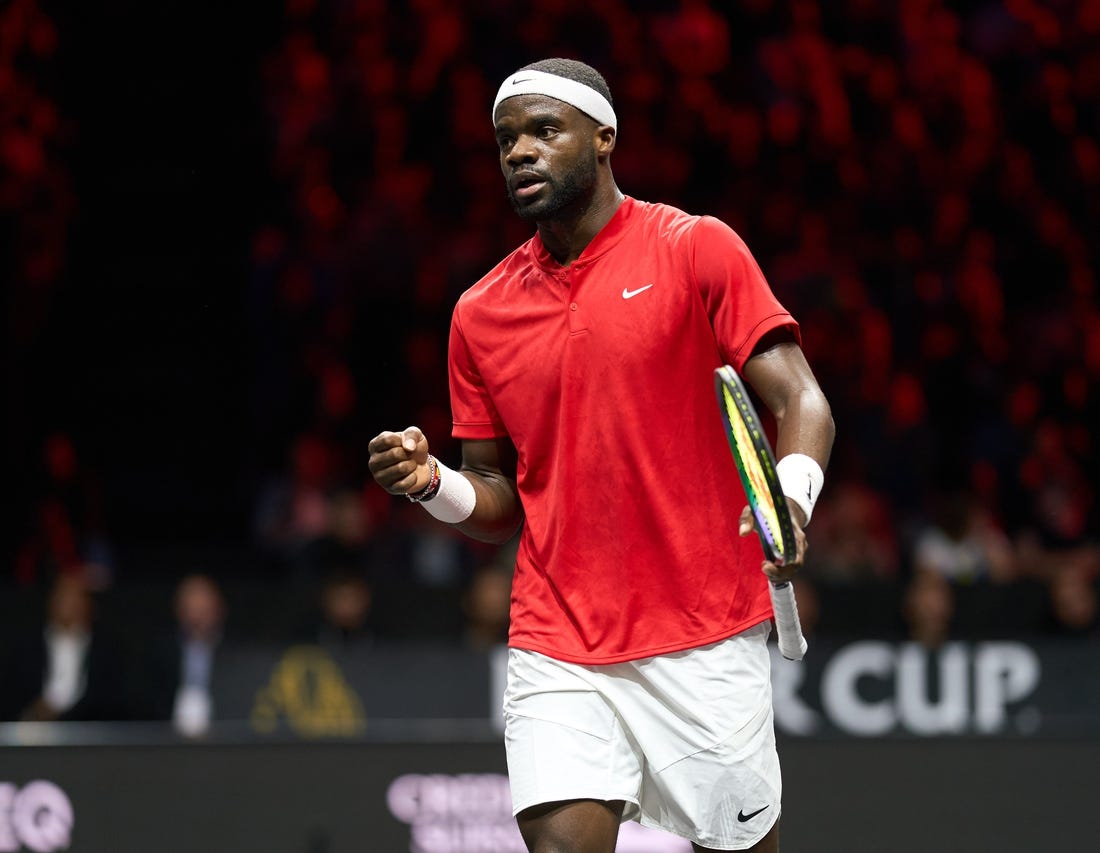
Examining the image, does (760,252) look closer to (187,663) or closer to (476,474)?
(187,663)

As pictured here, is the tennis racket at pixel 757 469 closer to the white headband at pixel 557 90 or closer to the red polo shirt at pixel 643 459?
the red polo shirt at pixel 643 459

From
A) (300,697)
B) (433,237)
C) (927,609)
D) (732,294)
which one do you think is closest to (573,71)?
(732,294)

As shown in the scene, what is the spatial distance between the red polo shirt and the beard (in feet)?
0.47

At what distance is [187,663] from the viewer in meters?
8.28

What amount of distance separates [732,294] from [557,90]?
58 cm

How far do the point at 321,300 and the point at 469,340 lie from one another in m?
7.20

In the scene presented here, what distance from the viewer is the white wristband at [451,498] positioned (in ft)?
11.6

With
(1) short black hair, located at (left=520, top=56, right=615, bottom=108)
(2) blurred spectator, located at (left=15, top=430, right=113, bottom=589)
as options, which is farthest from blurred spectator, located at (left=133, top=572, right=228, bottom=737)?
(1) short black hair, located at (left=520, top=56, right=615, bottom=108)

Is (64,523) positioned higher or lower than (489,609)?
higher

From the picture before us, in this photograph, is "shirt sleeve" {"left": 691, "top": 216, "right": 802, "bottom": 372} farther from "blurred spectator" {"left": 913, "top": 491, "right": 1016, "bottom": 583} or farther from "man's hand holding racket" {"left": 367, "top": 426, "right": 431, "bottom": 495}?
"blurred spectator" {"left": 913, "top": 491, "right": 1016, "bottom": 583}

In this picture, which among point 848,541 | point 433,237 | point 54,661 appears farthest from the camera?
point 433,237

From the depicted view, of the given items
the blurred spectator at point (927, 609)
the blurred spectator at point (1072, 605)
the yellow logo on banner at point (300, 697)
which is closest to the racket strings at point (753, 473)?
the yellow logo on banner at point (300, 697)

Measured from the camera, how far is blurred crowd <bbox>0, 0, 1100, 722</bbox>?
9.74 m

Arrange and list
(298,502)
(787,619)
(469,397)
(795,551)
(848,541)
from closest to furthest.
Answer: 1. (795,551)
2. (787,619)
3. (469,397)
4. (848,541)
5. (298,502)
